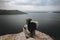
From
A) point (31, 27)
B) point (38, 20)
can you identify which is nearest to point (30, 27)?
point (31, 27)

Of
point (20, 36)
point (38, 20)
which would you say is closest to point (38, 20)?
point (38, 20)

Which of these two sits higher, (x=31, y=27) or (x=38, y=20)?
(x=38, y=20)

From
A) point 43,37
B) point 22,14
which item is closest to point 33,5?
point 22,14

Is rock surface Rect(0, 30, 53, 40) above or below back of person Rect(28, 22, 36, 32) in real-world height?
below

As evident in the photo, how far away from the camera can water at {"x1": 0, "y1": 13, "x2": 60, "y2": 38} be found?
1.74 metres

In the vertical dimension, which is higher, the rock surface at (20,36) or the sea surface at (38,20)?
the sea surface at (38,20)

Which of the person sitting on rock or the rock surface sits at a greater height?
the person sitting on rock

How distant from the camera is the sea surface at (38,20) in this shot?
1736 mm

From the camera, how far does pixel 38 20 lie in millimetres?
1812

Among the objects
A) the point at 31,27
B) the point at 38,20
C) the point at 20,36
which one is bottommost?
the point at 20,36

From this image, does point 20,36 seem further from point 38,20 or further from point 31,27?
point 38,20

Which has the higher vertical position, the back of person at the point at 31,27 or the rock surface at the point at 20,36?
the back of person at the point at 31,27

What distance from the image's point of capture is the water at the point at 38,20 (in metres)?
1.74

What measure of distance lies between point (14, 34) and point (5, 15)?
30 centimetres
